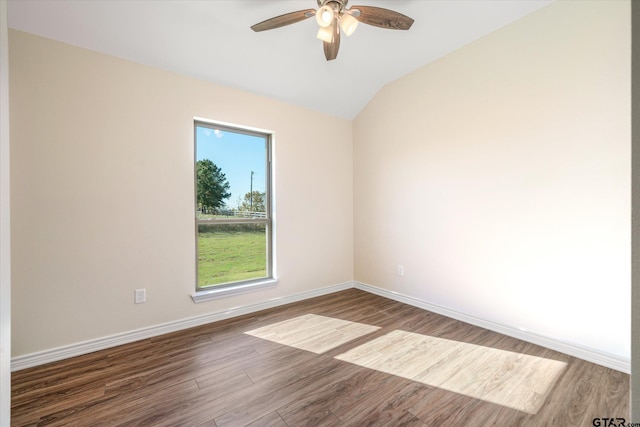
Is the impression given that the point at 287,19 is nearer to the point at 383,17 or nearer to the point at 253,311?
the point at 383,17

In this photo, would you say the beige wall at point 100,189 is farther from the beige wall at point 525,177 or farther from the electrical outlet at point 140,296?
the beige wall at point 525,177

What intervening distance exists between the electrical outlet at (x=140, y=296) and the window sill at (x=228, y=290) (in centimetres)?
40

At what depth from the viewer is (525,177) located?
237cm

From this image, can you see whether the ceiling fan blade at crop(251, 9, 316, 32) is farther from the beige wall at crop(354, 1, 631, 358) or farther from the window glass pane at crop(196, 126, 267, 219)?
the beige wall at crop(354, 1, 631, 358)

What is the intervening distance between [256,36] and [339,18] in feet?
3.17

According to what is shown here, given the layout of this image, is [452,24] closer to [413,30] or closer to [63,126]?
[413,30]

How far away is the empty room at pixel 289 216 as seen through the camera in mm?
1773

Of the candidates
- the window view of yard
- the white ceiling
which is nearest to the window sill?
the window view of yard

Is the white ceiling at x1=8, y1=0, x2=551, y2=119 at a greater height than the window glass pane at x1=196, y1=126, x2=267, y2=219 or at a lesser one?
greater

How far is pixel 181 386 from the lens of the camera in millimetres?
1818

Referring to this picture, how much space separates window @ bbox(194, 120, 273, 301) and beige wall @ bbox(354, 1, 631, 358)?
5.40 ft

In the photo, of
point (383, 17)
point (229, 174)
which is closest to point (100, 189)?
point (229, 174)

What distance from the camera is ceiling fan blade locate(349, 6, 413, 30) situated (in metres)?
1.85

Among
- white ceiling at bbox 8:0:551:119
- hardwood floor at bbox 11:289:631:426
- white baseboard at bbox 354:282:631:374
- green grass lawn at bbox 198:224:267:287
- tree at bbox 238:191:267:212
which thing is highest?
white ceiling at bbox 8:0:551:119
